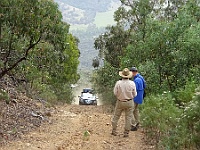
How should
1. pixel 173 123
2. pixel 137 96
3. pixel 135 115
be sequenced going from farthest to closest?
pixel 135 115 < pixel 137 96 < pixel 173 123

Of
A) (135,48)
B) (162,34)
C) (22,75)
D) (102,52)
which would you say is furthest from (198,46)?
(102,52)

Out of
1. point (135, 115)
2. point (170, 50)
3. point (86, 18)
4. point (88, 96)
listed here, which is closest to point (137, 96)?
point (135, 115)

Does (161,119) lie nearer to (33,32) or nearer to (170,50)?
(33,32)

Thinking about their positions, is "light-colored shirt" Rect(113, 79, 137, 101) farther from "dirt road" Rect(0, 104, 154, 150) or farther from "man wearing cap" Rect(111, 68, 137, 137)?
"dirt road" Rect(0, 104, 154, 150)

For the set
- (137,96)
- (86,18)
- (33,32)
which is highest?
(86,18)

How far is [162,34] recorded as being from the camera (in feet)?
46.8

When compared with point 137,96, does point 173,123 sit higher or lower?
lower

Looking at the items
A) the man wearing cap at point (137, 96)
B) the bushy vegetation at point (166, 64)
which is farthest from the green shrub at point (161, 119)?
the man wearing cap at point (137, 96)

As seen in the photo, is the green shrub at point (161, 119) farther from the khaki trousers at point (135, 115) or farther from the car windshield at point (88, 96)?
the car windshield at point (88, 96)

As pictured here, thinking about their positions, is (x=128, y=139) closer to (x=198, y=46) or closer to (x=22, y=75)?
(x=198, y=46)

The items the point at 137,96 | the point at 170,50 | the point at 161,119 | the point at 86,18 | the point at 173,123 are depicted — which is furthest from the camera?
the point at 86,18

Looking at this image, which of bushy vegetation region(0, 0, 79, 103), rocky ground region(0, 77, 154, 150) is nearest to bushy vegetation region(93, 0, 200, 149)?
rocky ground region(0, 77, 154, 150)

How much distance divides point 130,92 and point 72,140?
1.93 m

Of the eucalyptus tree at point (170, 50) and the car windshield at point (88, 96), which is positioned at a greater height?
the eucalyptus tree at point (170, 50)
